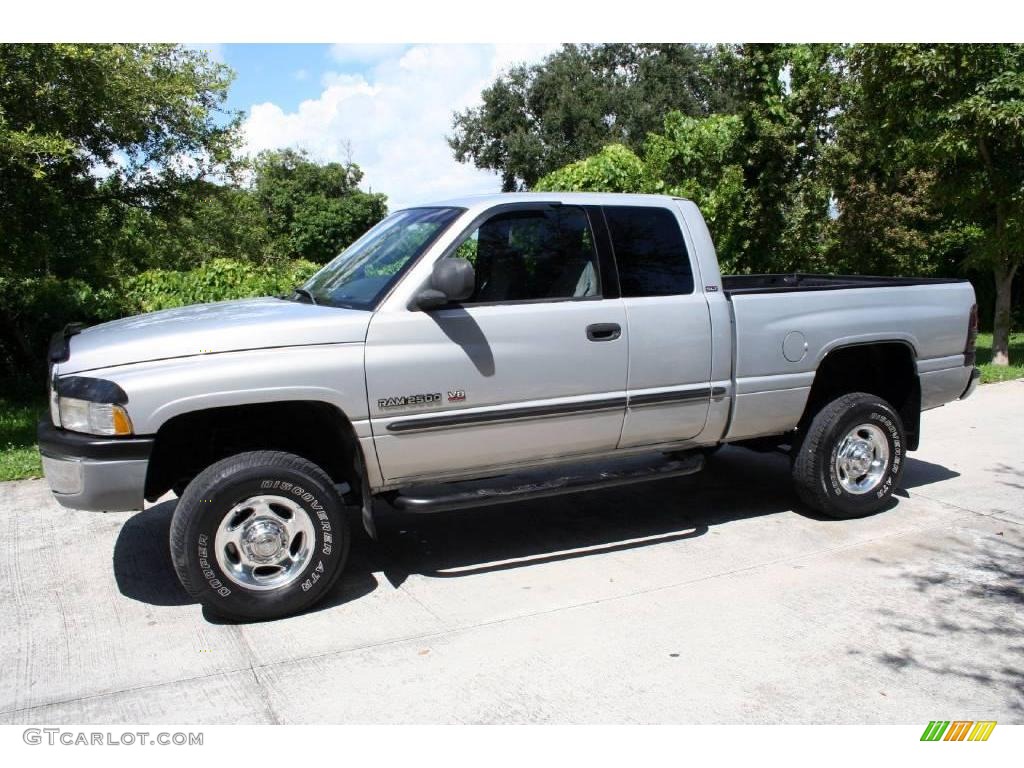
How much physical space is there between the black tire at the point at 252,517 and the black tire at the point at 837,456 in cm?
305

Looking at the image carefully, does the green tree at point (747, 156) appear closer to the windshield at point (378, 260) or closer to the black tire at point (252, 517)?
the windshield at point (378, 260)

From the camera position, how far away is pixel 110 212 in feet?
36.3

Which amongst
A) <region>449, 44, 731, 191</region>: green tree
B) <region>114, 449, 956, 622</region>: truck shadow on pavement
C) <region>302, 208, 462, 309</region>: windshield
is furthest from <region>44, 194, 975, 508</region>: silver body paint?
<region>449, 44, 731, 191</region>: green tree

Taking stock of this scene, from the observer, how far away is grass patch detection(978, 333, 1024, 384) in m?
11.7

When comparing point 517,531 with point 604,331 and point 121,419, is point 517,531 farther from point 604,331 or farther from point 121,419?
point 121,419

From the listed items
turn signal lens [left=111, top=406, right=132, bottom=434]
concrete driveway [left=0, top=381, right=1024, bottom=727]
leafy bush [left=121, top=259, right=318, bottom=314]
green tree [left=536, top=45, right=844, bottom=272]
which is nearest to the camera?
concrete driveway [left=0, top=381, right=1024, bottom=727]

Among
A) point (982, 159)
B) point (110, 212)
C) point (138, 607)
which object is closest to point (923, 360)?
point (138, 607)

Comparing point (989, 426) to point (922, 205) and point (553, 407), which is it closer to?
point (553, 407)

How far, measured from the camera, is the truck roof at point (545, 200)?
203 inches

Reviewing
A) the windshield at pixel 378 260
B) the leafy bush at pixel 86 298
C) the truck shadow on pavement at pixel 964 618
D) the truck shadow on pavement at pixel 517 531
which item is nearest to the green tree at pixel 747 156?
the leafy bush at pixel 86 298

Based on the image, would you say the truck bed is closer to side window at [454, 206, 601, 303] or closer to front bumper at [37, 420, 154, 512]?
side window at [454, 206, 601, 303]

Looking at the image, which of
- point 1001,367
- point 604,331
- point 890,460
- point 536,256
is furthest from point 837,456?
point 1001,367

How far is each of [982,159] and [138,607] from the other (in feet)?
40.3

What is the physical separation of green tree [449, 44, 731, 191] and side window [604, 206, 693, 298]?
121 feet
